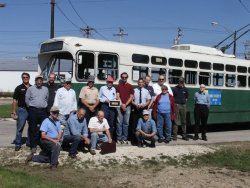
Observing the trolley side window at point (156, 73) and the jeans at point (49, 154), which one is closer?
the jeans at point (49, 154)

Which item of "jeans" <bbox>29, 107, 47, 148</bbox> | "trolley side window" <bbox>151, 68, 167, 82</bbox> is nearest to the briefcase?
"jeans" <bbox>29, 107, 47, 148</bbox>

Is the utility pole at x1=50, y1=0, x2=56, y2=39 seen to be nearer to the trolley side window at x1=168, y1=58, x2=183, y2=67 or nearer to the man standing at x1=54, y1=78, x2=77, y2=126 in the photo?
the trolley side window at x1=168, y1=58, x2=183, y2=67

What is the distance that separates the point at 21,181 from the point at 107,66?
5892 millimetres

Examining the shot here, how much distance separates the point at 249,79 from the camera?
63.6 ft

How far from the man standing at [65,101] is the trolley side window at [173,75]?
470cm

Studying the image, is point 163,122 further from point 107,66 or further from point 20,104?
point 20,104

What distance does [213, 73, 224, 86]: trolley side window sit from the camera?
17.6m

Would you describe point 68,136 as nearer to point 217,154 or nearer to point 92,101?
point 92,101

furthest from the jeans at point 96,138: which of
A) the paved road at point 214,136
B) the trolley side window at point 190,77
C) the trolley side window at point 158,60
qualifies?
the trolley side window at point 190,77

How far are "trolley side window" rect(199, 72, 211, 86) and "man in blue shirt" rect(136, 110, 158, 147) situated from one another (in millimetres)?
4498

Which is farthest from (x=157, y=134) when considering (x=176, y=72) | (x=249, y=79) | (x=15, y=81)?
(x=15, y=81)

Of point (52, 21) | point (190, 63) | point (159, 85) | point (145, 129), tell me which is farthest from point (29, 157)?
point (52, 21)

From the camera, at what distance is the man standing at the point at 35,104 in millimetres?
11672

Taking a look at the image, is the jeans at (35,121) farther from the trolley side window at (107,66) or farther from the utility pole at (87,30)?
the utility pole at (87,30)
